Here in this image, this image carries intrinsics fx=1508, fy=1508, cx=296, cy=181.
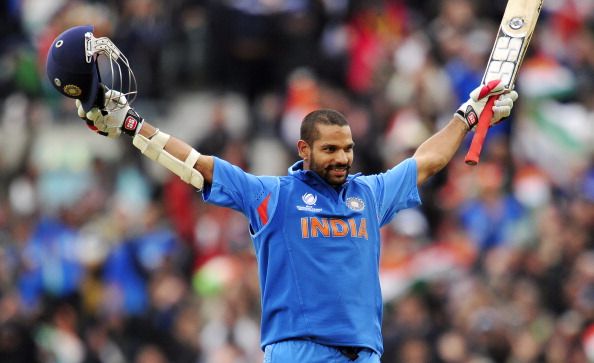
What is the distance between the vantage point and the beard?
9133mm

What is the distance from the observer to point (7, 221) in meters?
19.0

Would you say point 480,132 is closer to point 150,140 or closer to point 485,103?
point 485,103

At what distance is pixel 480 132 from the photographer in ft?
32.2

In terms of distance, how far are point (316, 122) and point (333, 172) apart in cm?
32

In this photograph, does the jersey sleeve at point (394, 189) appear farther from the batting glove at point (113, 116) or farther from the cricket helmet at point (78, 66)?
the cricket helmet at point (78, 66)

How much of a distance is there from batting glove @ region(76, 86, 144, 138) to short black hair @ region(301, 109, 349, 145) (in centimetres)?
102

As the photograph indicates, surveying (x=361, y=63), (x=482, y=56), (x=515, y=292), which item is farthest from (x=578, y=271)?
(x=361, y=63)

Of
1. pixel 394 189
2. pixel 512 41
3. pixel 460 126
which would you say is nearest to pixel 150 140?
pixel 394 189

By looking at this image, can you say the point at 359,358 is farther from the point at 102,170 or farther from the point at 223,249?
the point at 102,170

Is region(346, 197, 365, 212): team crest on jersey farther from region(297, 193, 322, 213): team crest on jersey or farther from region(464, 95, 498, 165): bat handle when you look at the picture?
region(464, 95, 498, 165): bat handle

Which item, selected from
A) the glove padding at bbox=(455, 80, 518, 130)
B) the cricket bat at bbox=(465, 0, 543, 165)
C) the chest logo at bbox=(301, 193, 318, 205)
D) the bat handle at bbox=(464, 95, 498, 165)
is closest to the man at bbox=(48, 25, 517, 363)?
the chest logo at bbox=(301, 193, 318, 205)

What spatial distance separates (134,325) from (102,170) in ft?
11.0

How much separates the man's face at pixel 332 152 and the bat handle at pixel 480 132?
843 millimetres

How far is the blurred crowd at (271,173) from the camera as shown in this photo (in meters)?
14.9
